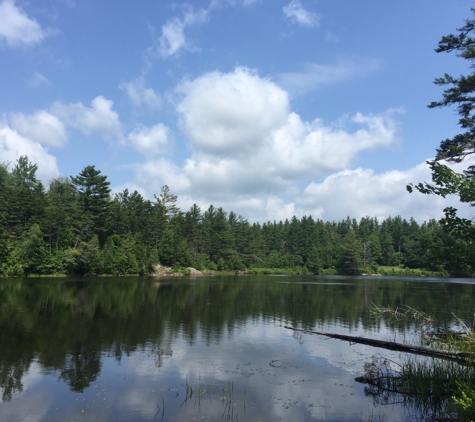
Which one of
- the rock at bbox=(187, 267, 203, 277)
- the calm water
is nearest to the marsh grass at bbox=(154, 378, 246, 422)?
the calm water

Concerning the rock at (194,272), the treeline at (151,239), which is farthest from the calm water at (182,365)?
the rock at (194,272)

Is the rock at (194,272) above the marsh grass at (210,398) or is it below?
above

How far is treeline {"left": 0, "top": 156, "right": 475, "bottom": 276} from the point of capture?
62344 mm

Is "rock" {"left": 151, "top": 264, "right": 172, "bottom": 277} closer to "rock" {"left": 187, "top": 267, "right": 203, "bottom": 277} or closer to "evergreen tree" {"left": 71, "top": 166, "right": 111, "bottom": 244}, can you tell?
"rock" {"left": 187, "top": 267, "right": 203, "bottom": 277}

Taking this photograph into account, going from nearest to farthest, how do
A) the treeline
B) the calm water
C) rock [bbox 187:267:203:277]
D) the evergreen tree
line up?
the calm water < the treeline < the evergreen tree < rock [bbox 187:267:203:277]

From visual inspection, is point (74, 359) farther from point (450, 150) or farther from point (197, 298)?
point (197, 298)

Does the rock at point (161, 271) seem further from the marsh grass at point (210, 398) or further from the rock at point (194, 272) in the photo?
the marsh grass at point (210, 398)

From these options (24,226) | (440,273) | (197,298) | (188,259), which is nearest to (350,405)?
(197,298)

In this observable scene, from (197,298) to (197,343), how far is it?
62.4 ft

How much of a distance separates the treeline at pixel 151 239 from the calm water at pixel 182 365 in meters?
5.78

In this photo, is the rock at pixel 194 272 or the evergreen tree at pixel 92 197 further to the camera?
the rock at pixel 194 272

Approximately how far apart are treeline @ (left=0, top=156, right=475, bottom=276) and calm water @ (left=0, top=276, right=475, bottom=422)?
5.78m

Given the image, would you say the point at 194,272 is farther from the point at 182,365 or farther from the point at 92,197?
the point at 182,365

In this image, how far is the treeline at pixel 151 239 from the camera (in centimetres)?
6234
